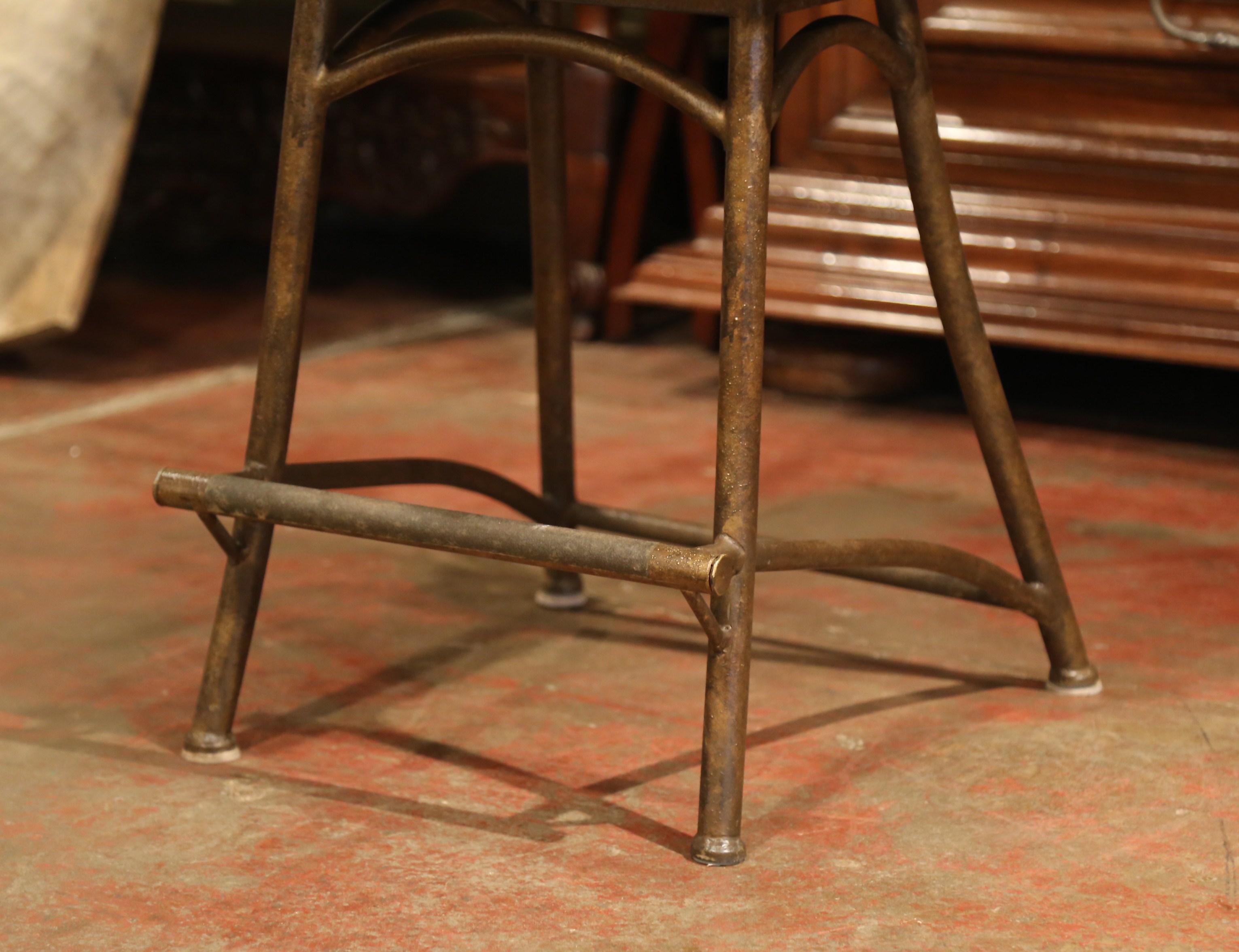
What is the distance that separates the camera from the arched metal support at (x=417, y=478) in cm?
135

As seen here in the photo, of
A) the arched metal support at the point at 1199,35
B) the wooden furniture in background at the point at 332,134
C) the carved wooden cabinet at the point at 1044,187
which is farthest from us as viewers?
the wooden furniture in background at the point at 332,134

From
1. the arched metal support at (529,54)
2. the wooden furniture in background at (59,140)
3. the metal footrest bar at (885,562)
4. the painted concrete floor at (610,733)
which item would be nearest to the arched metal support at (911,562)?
the metal footrest bar at (885,562)

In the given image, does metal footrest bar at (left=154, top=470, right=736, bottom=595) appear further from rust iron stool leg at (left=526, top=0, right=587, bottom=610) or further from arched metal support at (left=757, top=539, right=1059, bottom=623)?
rust iron stool leg at (left=526, top=0, right=587, bottom=610)

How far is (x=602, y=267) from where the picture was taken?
313 cm

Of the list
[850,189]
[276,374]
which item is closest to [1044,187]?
[850,189]

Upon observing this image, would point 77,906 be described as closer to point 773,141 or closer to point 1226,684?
point 1226,684

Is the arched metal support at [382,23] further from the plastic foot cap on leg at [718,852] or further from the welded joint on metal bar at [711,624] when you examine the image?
the plastic foot cap on leg at [718,852]

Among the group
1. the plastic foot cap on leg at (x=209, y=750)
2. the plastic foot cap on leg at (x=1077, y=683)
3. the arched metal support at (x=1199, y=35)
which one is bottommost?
the plastic foot cap on leg at (x=209, y=750)

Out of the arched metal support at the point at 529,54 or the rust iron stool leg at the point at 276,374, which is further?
the rust iron stool leg at the point at 276,374

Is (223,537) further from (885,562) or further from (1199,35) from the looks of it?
(1199,35)

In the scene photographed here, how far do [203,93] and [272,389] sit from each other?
2401mm

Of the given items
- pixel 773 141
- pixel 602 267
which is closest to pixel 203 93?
pixel 602 267

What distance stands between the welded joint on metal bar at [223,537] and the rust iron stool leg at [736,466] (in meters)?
0.41

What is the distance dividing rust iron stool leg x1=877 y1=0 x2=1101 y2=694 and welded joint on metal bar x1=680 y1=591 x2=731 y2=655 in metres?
0.37
